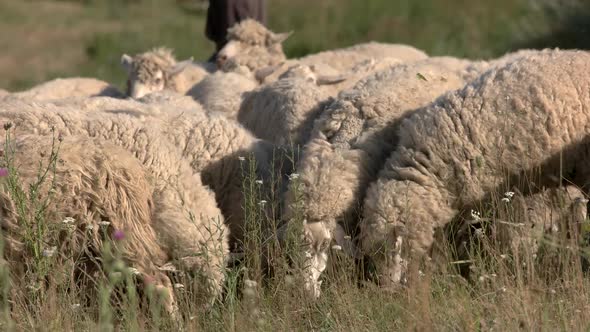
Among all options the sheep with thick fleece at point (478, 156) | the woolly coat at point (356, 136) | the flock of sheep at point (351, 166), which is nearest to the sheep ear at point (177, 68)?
the flock of sheep at point (351, 166)

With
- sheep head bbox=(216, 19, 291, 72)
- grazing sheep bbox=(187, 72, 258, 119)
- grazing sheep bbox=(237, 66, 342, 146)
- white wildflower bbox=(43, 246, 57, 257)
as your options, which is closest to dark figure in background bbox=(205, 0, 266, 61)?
sheep head bbox=(216, 19, 291, 72)

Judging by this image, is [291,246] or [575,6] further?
[575,6]

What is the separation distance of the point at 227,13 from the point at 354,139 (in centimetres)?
596

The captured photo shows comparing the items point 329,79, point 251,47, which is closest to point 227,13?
point 251,47

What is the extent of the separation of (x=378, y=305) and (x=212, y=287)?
32.2 inches

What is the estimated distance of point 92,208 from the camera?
5.00 meters

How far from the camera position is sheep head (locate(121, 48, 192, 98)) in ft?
33.3

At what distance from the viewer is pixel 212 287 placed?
4.91 metres

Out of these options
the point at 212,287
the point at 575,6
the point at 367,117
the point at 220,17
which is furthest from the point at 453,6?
the point at 212,287

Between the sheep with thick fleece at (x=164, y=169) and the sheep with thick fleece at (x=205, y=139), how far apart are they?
0.01m

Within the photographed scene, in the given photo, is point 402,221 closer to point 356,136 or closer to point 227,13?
point 356,136

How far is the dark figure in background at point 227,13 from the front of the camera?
459 inches

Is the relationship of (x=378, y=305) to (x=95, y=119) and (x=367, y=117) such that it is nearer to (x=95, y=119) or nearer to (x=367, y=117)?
(x=367, y=117)

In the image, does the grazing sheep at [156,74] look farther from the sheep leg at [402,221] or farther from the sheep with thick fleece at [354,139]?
the sheep leg at [402,221]
